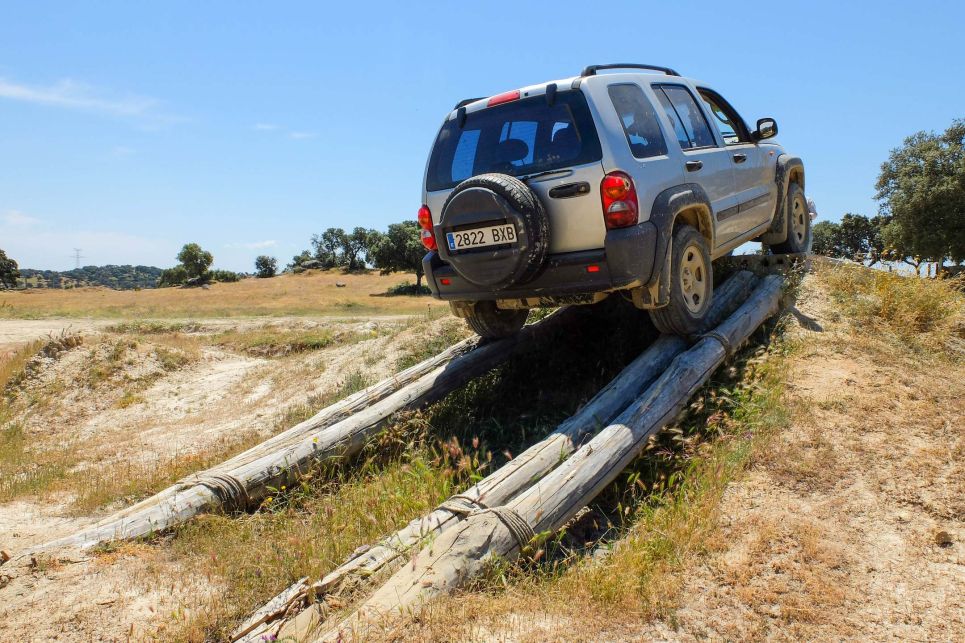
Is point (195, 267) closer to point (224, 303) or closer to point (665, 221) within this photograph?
point (224, 303)

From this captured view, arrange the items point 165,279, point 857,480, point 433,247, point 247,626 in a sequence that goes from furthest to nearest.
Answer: point 165,279 < point 433,247 < point 857,480 < point 247,626

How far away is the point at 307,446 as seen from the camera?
206 inches

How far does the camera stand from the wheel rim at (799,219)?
8289mm

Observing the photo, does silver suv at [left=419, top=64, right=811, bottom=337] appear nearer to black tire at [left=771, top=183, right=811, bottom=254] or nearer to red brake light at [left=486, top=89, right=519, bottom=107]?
red brake light at [left=486, top=89, right=519, bottom=107]

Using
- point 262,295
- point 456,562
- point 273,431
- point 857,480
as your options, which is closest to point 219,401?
point 273,431

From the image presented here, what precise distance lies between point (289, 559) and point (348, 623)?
1004 mm

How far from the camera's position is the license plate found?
4969 mm

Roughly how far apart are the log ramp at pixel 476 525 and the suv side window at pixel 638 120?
5.82 ft

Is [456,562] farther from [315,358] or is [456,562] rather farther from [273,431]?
[315,358]

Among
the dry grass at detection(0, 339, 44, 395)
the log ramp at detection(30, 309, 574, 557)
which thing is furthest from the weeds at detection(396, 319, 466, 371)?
the dry grass at detection(0, 339, 44, 395)

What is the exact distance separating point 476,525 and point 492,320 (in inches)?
132

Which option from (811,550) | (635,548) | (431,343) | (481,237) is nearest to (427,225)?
(481,237)

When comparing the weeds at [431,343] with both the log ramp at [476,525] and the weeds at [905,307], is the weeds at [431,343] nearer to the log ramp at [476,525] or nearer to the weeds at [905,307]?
the log ramp at [476,525]

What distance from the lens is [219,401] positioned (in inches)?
400
